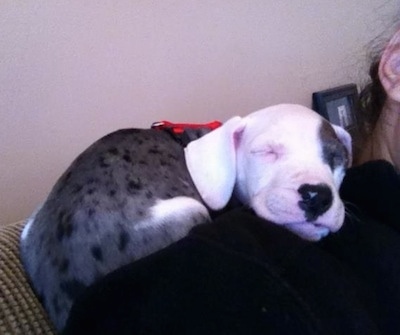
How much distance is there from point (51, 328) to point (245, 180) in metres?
0.37

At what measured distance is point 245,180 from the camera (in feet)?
2.85

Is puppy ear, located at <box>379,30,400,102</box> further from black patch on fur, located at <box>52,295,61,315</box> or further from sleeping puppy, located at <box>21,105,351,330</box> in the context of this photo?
black patch on fur, located at <box>52,295,61,315</box>

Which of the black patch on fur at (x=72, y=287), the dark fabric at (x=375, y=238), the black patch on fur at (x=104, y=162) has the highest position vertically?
the black patch on fur at (x=104, y=162)

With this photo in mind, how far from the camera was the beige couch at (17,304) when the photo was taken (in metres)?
0.63

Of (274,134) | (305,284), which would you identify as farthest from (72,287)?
(274,134)

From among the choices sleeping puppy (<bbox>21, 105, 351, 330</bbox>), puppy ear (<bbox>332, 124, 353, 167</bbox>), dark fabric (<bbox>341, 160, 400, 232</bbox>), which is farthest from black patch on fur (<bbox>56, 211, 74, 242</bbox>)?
puppy ear (<bbox>332, 124, 353, 167</bbox>)

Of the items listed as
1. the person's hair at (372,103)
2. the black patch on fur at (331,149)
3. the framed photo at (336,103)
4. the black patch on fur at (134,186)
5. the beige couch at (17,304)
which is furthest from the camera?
the framed photo at (336,103)

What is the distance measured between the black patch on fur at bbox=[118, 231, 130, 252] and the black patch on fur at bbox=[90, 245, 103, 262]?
0.02 meters

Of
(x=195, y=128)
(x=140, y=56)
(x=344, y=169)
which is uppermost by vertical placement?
(x=140, y=56)

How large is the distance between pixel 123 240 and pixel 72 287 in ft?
0.27

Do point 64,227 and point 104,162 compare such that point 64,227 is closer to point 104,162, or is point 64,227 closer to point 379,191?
point 104,162

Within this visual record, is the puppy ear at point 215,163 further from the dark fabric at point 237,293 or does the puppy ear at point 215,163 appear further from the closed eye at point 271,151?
the dark fabric at point 237,293

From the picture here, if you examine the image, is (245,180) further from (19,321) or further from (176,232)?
(19,321)

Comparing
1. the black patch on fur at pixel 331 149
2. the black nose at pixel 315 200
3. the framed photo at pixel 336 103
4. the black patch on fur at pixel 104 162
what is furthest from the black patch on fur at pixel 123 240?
the framed photo at pixel 336 103
